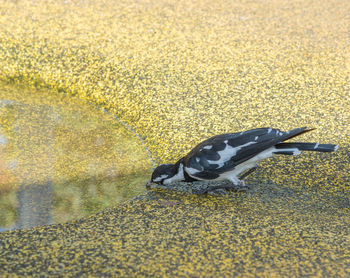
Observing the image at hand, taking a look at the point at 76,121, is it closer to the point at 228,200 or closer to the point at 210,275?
the point at 228,200

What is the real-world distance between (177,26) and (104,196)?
6.70 ft

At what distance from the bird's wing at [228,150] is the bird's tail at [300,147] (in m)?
0.07

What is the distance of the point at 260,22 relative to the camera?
3.99 metres

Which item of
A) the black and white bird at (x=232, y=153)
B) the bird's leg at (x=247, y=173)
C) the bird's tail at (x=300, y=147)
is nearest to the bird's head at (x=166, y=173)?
the black and white bird at (x=232, y=153)

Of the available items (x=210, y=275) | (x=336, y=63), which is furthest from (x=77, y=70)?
(x=210, y=275)

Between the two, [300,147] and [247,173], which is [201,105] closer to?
[247,173]

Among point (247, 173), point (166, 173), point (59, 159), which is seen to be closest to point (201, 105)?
point (247, 173)

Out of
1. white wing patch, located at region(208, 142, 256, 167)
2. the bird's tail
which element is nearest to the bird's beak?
white wing patch, located at region(208, 142, 256, 167)

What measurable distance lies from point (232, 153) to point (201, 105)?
35.4 inches

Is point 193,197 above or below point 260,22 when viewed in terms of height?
below

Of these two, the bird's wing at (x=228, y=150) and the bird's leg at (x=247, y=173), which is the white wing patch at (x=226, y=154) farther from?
the bird's leg at (x=247, y=173)

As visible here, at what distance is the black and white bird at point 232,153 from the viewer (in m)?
2.09

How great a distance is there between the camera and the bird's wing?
210 centimetres

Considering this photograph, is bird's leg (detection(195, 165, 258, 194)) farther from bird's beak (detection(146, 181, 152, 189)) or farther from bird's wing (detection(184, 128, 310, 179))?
bird's beak (detection(146, 181, 152, 189))
